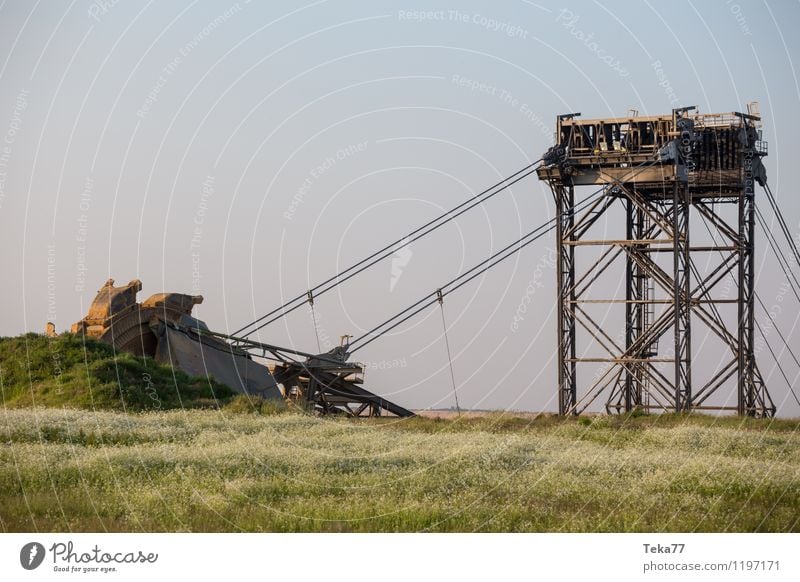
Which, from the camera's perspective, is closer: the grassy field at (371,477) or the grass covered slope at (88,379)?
the grassy field at (371,477)

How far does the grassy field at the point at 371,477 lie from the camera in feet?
71.8

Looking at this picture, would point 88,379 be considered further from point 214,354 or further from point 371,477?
point 371,477

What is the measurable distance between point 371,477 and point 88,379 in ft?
52.3

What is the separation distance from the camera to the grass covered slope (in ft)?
125

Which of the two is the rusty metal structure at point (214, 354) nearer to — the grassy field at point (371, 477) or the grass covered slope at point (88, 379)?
the grass covered slope at point (88, 379)

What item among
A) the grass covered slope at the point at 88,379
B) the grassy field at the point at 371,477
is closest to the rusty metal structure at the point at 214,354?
the grass covered slope at the point at 88,379

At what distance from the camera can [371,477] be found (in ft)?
84.0

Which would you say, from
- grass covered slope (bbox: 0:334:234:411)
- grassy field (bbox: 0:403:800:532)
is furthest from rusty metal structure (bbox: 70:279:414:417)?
grassy field (bbox: 0:403:800:532)

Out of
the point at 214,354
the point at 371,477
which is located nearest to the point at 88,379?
the point at 214,354

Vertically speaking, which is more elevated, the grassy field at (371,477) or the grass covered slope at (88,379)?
the grass covered slope at (88,379)

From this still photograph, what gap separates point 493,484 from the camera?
2523 cm

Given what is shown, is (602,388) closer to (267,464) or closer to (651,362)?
(651,362)

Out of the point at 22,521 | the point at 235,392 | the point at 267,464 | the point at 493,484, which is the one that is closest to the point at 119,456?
the point at 267,464

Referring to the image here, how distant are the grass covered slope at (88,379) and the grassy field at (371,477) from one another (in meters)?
2.77
